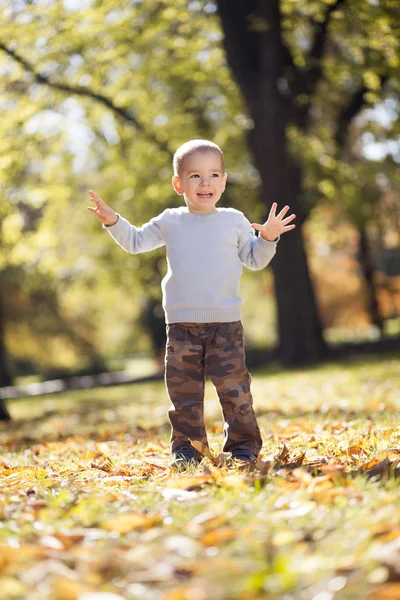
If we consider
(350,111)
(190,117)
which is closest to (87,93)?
(190,117)

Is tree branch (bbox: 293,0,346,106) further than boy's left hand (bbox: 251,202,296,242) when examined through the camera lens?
Yes

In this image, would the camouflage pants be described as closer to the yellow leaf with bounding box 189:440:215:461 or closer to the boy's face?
the yellow leaf with bounding box 189:440:215:461

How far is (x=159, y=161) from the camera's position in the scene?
1591 centimetres

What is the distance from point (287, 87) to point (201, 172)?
409 inches

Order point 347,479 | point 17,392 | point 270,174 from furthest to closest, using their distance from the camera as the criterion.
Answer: point 17,392
point 270,174
point 347,479

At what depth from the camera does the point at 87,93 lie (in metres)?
14.1

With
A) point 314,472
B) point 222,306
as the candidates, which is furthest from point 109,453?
point 314,472

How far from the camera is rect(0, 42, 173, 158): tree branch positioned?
1267 centimetres

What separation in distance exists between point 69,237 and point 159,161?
5841 mm

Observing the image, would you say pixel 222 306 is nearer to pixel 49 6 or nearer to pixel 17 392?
pixel 49 6

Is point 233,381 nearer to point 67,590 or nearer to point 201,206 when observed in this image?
point 201,206

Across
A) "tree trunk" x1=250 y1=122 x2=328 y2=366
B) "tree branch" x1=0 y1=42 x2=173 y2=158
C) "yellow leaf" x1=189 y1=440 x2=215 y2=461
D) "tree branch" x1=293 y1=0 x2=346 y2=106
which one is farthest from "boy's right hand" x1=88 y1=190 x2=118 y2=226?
"tree branch" x1=293 y1=0 x2=346 y2=106

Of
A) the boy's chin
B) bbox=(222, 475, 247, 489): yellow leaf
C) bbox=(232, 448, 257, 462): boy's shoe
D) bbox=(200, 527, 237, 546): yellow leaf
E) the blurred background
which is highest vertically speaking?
the blurred background

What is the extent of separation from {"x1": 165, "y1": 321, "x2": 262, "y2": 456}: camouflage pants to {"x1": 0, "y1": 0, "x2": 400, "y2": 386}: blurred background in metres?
5.89
